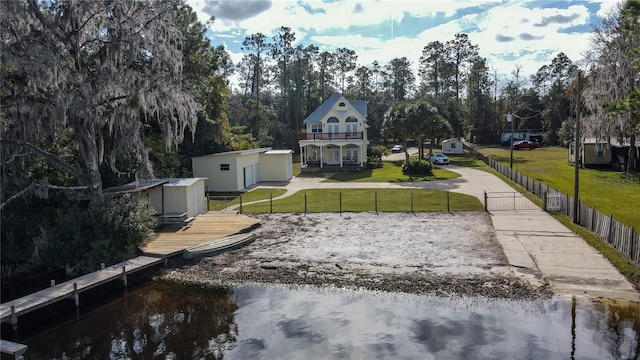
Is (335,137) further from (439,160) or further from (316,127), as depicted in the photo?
(439,160)

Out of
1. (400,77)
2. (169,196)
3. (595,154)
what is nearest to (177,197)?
(169,196)

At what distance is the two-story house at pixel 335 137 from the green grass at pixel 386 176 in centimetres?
268

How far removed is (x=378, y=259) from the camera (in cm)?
1772

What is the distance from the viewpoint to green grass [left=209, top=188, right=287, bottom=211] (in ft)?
98.0

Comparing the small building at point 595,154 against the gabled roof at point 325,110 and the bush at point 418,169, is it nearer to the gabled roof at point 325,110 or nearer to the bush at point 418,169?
the bush at point 418,169

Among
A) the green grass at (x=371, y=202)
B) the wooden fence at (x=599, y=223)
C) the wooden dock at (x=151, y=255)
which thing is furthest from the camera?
the green grass at (x=371, y=202)

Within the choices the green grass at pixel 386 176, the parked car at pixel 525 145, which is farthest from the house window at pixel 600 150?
the parked car at pixel 525 145

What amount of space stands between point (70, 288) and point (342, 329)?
28.3 ft

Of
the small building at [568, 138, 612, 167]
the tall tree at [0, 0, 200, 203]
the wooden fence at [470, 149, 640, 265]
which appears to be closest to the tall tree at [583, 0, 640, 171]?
the small building at [568, 138, 612, 167]

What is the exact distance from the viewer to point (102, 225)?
59.0ft

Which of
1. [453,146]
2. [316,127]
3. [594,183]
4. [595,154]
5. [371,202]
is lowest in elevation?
[371,202]

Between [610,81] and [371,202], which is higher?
[610,81]

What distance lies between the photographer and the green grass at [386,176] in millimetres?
40844

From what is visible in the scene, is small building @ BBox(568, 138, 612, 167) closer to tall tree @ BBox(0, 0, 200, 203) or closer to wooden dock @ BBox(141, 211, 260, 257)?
wooden dock @ BBox(141, 211, 260, 257)
